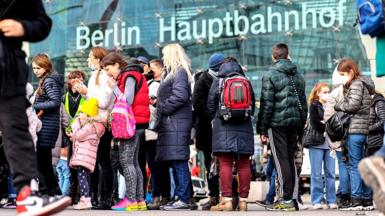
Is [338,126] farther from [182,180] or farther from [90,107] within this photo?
[90,107]

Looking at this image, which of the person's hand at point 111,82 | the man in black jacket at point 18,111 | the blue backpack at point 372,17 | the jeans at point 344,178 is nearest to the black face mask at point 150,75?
the person's hand at point 111,82

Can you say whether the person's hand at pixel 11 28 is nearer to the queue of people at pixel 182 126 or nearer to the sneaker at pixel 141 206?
the queue of people at pixel 182 126

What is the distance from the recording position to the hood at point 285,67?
9.51 metres

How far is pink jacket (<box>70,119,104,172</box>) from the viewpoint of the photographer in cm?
962

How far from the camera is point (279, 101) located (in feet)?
30.9

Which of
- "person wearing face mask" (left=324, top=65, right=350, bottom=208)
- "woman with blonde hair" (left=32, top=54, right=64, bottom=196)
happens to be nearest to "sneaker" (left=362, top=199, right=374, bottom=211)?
"person wearing face mask" (left=324, top=65, right=350, bottom=208)

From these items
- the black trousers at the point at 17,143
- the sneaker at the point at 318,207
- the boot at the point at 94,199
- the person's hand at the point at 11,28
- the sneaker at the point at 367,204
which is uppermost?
the person's hand at the point at 11,28

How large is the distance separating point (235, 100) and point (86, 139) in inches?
70.6

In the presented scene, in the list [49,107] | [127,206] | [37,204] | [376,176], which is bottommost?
[127,206]

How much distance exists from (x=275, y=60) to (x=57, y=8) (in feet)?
78.1

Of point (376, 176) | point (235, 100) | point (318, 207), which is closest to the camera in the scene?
point (376, 176)

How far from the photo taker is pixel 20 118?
17.1 feet

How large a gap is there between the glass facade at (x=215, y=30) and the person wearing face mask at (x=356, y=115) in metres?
16.7

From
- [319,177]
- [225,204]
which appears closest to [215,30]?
[319,177]
